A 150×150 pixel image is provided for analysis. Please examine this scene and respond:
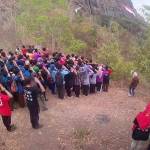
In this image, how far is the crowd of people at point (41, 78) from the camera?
38.7 ft

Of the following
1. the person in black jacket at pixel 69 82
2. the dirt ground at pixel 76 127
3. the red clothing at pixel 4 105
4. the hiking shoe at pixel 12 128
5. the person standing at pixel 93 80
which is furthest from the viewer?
the person standing at pixel 93 80

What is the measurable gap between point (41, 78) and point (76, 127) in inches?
107

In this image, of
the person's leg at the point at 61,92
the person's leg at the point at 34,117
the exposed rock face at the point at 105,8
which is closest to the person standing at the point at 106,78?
the person's leg at the point at 61,92

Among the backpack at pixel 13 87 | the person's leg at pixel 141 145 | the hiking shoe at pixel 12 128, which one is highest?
the backpack at pixel 13 87

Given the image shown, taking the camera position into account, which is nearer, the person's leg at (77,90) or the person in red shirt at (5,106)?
the person in red shirt at (5,106)

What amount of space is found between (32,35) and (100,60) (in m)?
5.27

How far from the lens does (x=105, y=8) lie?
36.6m

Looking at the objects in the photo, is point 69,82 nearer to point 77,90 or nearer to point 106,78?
point 77,90

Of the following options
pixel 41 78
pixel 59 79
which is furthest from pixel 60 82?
pixel 41 78

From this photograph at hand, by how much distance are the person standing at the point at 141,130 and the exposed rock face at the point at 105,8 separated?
21.5 meters

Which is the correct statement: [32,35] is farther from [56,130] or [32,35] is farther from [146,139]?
[146,139]

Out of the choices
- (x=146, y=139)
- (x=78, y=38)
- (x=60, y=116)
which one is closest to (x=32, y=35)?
(x=78, y=38)

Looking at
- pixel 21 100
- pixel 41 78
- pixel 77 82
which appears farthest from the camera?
pixel 77 82

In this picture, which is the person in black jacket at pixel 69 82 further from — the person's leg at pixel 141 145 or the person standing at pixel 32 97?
the person's leg at pixel 141 145
